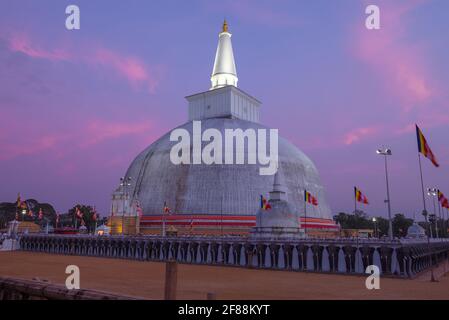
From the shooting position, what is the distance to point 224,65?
8862cm

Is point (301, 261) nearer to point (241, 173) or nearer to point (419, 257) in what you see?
point (419, 257)

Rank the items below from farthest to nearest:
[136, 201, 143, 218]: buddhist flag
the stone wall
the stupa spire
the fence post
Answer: the stupa spire
[136, 201, 143, 218]: buddhist flag
the stone wall
the fence post

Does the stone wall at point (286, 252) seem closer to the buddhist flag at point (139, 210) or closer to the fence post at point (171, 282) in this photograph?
the buddhist flag at point (139, 210)

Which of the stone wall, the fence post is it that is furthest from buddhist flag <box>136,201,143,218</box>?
the fence post

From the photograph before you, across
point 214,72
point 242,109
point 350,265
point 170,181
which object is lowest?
point 350,265

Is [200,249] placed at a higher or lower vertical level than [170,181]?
lower

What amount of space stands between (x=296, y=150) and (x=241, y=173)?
672 inches

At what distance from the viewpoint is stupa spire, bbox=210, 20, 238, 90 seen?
8762cm

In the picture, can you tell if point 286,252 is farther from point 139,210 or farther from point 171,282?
point 139,210

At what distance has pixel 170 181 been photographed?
6975cm

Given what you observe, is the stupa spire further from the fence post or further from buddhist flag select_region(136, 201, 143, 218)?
the fence post

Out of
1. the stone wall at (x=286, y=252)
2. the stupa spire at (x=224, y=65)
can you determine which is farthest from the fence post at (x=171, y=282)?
the stupa spire at (x=224, y=65)
